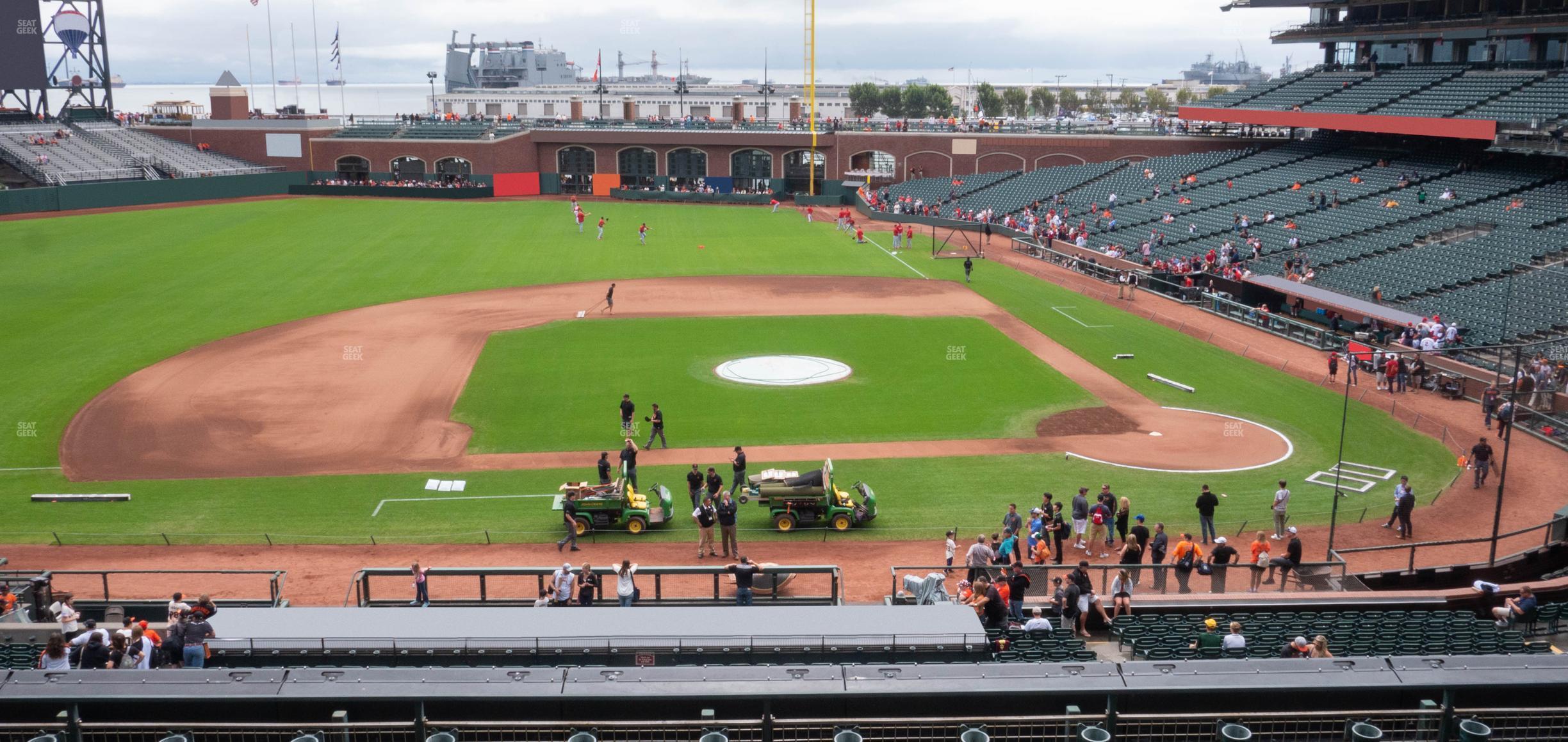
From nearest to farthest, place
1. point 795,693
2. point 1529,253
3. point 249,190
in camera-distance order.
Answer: point 795,693, point 1529,253, point 249,190

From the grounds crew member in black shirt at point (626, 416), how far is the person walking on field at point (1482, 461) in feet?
65.2

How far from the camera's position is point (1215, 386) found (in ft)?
111

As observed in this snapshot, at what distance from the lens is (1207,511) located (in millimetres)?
22000

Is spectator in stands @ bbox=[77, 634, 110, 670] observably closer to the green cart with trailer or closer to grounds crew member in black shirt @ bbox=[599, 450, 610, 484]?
grounds crew member in black shirt @ bbox=[599, 450, 610, 484]

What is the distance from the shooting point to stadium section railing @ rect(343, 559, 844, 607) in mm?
18234

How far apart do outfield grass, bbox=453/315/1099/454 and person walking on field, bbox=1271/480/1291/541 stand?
7805 mm

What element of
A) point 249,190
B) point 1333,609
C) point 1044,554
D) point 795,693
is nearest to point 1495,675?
point 795,693

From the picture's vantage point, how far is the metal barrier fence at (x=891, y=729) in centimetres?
821

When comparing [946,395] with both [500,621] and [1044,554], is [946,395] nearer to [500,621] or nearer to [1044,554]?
[1044,554]

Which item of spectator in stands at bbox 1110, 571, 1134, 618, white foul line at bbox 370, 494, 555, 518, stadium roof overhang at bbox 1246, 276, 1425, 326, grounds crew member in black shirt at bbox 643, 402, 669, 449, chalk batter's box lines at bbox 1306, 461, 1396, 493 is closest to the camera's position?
spectator in stands at bbox 1110, 571, 1134, 618

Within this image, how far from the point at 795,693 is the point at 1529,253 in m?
43.5

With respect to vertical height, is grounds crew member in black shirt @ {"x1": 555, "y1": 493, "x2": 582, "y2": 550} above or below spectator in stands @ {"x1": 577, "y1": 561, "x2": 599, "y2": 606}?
below

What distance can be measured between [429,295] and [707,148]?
1863 inches

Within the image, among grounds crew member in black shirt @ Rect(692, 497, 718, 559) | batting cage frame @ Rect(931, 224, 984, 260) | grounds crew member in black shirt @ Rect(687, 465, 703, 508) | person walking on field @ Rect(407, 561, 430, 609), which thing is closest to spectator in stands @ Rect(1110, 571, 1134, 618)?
grounds crew member in black shirt @ Rect(692, 497, 718, 559)
